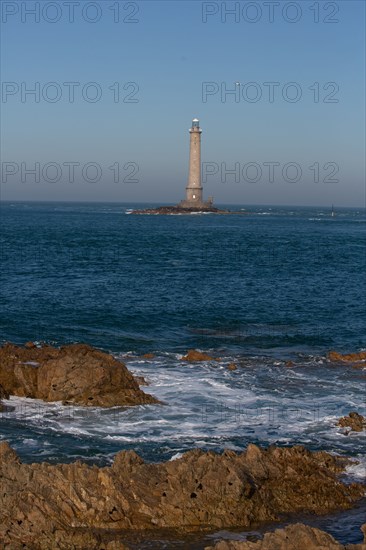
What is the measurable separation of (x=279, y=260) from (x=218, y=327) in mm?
31738

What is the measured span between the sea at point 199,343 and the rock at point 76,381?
1.39 feet

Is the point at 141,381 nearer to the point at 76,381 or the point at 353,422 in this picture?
the point at 76,381

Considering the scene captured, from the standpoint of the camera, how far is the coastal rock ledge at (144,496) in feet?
39.6

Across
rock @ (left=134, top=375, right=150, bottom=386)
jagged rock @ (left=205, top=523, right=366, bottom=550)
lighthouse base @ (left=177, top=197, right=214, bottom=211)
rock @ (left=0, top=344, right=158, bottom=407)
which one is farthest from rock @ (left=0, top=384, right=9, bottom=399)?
lighthouse base @ (left=177, top=197, right=214, bottom=211)

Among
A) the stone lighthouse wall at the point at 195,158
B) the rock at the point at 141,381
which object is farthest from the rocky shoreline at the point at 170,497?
the stone lighthouse wall at the point at 195,158

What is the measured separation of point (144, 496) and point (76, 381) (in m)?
7.82

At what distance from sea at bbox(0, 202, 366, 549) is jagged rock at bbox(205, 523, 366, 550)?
1717 mm

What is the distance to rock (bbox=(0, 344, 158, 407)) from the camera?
67.2 ft

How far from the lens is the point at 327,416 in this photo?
19.9m

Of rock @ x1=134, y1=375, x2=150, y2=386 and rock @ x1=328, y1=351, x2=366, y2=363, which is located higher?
rock @ x1=134, y1=375, x2=150, y2=386

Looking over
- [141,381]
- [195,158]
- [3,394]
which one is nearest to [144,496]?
[3,394]

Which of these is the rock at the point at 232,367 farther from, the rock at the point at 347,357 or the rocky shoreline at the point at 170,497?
the rocky shoreline at the point at 170,497

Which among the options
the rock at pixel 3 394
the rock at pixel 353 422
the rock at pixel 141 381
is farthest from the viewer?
the rock at pixel 141 381

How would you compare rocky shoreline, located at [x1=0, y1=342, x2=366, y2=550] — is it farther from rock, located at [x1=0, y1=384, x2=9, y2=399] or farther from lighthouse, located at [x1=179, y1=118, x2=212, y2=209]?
lighthouse, located at [x1=179, y1=118, x2=212, y2=209]
